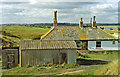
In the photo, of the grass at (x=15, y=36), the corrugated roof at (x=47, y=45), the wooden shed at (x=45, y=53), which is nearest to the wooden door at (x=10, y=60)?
the wooden shed at (x=45, y=53)

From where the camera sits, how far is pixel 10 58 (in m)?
19.0

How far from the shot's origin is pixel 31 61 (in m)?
18.6

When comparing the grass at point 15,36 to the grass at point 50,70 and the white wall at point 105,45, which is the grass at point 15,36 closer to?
the white wall at point 105,45

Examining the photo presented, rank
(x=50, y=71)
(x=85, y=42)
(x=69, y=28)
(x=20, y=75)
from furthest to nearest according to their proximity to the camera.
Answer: (x=69, y=28)
(x=85, y=42)
(x=50, y=71)
(x=20, y=75)

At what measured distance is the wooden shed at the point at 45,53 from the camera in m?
18.6

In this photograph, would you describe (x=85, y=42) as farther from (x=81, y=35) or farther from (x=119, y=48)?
(x=119, y=48)

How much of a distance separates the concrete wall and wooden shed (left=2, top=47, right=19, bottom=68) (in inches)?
40.2

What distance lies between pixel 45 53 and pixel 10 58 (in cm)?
389

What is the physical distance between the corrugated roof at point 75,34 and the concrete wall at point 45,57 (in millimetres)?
9185

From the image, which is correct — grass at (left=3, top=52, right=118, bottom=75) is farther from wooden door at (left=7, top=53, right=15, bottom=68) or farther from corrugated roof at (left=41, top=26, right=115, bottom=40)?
corrugated roof at (left=41, top=26, right=115, bottom=40)

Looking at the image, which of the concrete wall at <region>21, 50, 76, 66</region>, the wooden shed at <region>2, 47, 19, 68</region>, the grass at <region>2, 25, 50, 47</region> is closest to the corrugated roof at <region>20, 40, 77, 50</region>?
the concrete wall at <region>21, 50, 76, 66</region>

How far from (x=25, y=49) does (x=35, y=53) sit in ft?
3.76

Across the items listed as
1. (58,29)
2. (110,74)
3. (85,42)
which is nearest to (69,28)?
(58,29)

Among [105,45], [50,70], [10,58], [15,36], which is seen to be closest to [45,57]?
[50,70]
